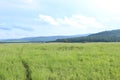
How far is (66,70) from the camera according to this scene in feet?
64.4

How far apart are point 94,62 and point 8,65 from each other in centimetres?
654

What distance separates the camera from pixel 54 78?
17906 millimetres

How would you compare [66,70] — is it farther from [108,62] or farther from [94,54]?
[94,54]

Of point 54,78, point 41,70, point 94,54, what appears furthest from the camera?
point 94,54

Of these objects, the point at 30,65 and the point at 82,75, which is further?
the point at 30,65

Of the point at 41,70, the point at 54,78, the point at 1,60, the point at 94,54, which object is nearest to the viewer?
the point at 54,78

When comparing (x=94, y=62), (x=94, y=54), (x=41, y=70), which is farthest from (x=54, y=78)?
(x=94, y=54)

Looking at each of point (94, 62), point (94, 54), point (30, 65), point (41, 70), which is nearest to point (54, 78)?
point (41, 70)

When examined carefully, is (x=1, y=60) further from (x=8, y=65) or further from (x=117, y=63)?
(x=117, y=63)

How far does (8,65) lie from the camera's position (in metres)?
20.4

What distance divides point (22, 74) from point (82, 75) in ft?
12.8

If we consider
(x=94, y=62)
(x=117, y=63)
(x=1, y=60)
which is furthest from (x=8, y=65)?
(x=117, y=63)

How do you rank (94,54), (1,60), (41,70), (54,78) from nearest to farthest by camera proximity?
1. (54,78)
2. (41,70)
3. (1,60)
4. (94,54)

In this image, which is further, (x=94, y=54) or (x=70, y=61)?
(x=94, y=54)
